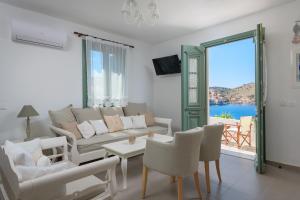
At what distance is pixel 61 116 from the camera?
314 centimetres

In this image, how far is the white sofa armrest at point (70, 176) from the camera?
106 cm

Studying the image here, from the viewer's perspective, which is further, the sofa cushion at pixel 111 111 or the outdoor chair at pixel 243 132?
the outdoor chair at pixel 243 132

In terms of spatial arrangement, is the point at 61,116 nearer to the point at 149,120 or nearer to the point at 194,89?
the point at 149,120

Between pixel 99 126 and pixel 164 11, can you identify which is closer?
pixel 164 11

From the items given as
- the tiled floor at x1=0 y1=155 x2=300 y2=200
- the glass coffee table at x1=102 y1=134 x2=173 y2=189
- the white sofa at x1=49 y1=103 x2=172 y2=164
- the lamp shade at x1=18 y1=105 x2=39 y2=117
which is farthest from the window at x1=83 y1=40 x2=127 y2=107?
the tiled floor at x1=0 y1=155 x2=300 y2=200

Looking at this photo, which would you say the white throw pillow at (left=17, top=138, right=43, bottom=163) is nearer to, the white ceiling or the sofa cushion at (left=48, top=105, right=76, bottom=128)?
the sofa cushion at (left=48, top=105, right=76, bottom=128)

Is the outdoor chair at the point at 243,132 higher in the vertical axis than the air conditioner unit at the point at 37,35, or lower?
lower

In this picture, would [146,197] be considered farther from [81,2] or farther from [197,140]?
[81,2]

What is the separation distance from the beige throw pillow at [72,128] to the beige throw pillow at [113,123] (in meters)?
0.63

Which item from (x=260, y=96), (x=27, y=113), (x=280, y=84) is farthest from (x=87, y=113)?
(x=280, y=84)

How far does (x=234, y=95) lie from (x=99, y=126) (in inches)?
188

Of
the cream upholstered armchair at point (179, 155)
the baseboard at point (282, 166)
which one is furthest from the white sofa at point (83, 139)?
the baseboard at point (282, 166)

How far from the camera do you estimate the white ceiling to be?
9.34ft

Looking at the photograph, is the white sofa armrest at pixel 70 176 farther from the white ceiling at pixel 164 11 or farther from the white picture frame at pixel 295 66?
the white picture frame at pixel 295 66
